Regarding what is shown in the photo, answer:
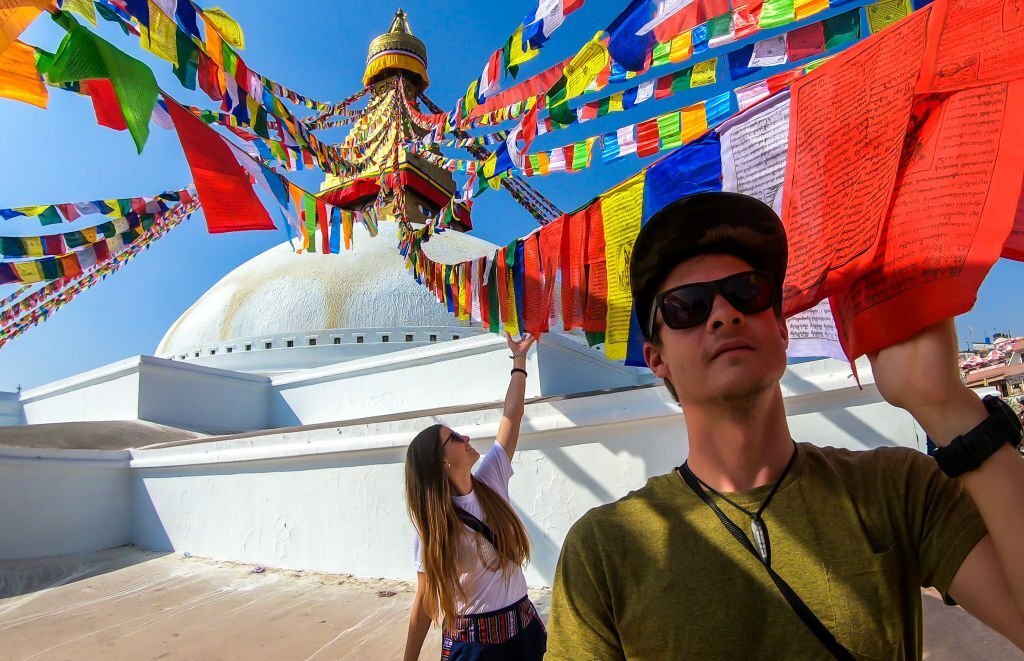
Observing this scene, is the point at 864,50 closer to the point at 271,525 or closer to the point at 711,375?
the point at 711,375

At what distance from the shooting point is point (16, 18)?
7.27 ft

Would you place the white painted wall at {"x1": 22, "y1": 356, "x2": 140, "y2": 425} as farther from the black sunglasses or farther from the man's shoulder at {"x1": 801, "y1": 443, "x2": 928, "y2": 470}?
the man's shoulder at {"x1": 801, "y1": 443, "x2": 928, "y2": 470}

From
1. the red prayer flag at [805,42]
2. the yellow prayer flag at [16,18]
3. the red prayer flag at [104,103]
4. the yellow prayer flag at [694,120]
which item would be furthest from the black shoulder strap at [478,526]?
the red prayer flag at [104,103]

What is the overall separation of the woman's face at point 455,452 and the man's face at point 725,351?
3.99 ft

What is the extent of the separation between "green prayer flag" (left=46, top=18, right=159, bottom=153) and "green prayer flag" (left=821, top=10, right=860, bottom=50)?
10.2 feet

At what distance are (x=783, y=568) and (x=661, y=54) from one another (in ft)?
→ 9.41

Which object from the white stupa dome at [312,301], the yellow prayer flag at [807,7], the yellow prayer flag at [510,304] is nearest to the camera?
the yellow prayer flag at [807,7]

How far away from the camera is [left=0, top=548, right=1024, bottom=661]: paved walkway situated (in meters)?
3.24

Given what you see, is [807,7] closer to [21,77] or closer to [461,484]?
[461,484]

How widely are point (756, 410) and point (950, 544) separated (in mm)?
321

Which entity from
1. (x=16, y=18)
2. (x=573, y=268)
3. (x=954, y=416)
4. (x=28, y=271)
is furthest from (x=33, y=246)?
(x=954, y=416)

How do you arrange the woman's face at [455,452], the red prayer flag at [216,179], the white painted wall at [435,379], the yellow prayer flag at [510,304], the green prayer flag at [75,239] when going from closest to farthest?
the woman's face at [455,452]
the red prayer flag at [216,179]
the yellow prayer flag at [510,304]
the green prayer flag at [75,239]
the white painted wall at [435,379]

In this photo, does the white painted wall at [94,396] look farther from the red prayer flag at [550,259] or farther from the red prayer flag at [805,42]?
the red prayer flag at [805,42]

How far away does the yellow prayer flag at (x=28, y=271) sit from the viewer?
477cm
